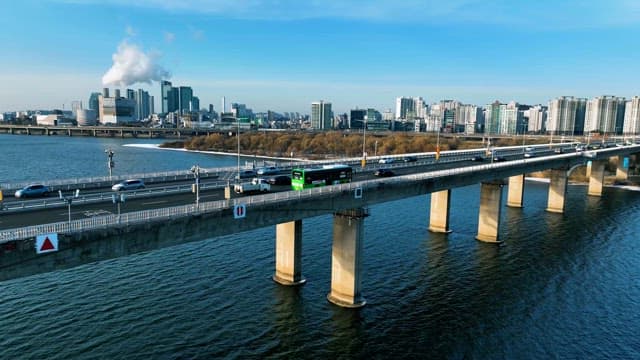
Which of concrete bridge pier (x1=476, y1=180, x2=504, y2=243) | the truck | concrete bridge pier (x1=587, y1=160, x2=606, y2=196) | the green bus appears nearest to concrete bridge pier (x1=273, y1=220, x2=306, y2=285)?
the green bus

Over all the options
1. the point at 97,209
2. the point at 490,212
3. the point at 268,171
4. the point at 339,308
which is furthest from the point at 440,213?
the point at 97,209

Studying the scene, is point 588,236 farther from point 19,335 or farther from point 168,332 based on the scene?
point 19,335

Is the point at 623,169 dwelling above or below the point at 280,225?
below

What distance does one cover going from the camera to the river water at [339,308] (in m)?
36.2

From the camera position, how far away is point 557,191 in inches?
3521

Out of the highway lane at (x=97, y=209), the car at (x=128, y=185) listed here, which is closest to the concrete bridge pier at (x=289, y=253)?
the highway lane at (x=97, y=209)

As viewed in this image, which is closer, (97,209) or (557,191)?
(97,209)

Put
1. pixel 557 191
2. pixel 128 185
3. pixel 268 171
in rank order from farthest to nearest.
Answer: pixel 557 191 < pixel 268 171 < pixel 128 185

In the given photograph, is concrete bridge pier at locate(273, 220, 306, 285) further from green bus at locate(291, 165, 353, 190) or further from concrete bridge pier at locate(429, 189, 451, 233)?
concrete bridge pier at locate(429, 189, 451, 233)

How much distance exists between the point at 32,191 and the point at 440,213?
52.5 m

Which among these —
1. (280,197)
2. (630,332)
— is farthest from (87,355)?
(630,332)

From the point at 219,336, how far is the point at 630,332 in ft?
117

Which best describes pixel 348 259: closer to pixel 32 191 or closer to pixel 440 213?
pixel 32 191

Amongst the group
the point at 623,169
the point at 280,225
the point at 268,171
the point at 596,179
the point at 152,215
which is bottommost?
the point at 596,179
